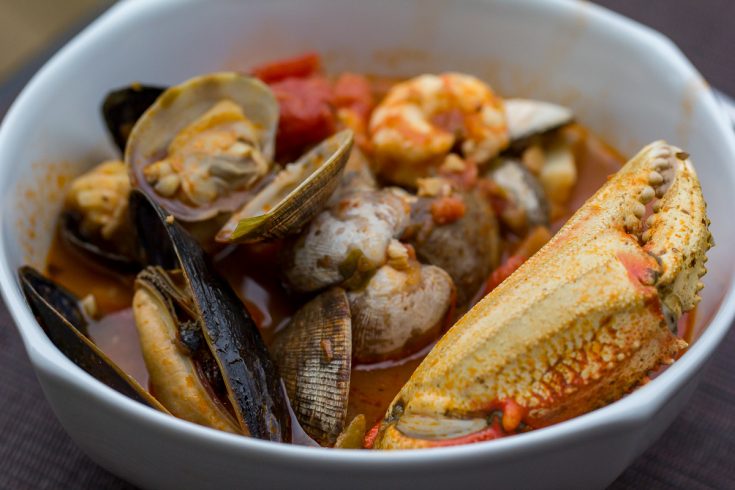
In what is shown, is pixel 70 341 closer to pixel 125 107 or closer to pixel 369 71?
pixel 125 107

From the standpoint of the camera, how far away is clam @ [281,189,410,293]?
1.65m

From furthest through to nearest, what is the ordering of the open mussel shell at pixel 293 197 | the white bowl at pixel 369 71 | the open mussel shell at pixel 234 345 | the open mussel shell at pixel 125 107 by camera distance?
the open mussel shell at pixel 125 107
the open mussel shell at pixel 293 197
the open mussel shell at pixel 234 345
the white bowl at pixel 369 71

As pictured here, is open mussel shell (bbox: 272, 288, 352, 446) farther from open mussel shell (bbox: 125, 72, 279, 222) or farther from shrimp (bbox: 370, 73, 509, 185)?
shrimp (bbox: 370, 73, 509, 185)

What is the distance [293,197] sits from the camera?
1562 mm

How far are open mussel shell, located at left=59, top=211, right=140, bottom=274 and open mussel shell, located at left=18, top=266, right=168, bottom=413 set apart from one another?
0.19 m

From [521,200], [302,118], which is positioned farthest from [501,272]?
[302,118]

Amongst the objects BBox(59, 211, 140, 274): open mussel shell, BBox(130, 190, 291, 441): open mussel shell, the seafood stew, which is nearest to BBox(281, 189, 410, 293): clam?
the seafood stew

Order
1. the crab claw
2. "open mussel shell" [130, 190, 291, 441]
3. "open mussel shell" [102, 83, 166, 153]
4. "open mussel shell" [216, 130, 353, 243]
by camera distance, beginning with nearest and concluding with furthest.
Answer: the crab claw < "open mussel shell" [130, 190, 291, 441] < "open mussel shell" [216, 130, 353, 243] < "open mussel shell" [102, 83, 166, 153]

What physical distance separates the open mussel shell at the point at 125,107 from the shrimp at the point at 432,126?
20.4 inches

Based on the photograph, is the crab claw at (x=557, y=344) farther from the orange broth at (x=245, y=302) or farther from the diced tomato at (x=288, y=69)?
the diced tomato at (x=288, y=69)

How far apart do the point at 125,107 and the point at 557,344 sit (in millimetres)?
1132

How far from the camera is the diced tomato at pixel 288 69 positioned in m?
2.28

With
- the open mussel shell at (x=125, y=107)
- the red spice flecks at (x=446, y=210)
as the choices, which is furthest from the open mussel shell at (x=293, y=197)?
the open mussel shell at (x=125, y=107)

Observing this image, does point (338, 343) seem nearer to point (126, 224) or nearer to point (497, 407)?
point (497, 407)
